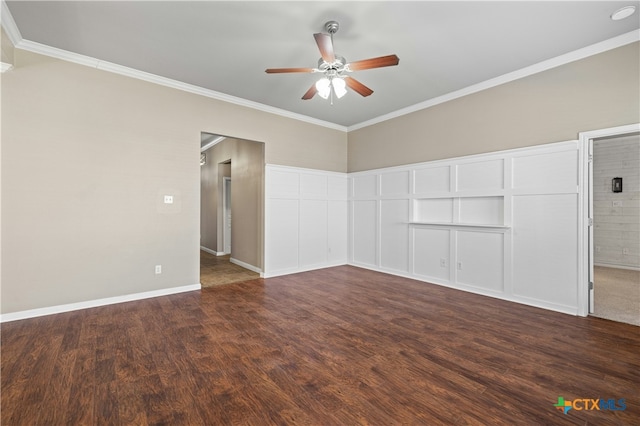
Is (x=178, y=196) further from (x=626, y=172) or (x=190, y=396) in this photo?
(x=626, y=172)

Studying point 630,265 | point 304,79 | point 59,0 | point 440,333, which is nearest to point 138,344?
point 440,333

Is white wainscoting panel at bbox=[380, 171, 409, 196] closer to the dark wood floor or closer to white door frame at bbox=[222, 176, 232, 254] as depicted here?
the dark wood floor

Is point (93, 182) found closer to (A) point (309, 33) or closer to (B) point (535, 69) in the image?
(A) point (309, 33)

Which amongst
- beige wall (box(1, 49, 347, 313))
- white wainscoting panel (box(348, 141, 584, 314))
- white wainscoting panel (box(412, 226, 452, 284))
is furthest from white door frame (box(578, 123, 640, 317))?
beige wall (box(1, 49, 347, 313))

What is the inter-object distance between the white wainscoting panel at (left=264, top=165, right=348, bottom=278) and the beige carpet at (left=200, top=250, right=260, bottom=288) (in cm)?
53

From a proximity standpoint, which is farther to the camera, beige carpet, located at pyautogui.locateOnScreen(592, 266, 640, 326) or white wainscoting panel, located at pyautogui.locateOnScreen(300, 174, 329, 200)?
white wainscoting panel, located at pyautogui.locateOnScreen(300, 174, 329, 200)

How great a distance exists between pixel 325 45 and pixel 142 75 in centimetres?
295

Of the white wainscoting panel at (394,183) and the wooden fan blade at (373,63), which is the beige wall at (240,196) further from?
the wooden fan blade at (373,63)

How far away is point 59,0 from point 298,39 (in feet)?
7.24

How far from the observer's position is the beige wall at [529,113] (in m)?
3.12

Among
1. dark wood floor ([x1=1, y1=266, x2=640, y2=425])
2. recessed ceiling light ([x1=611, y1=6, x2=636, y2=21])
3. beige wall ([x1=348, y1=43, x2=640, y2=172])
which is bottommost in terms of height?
dark wood floor ([x1=1, y1=266, x2=640, y2=425])

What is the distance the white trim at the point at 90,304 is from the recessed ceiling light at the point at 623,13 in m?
5.93

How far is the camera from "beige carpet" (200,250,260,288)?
16.3 feet

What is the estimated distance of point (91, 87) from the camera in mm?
3592
